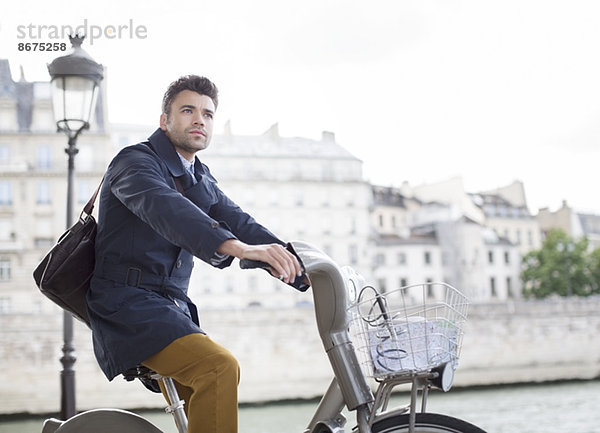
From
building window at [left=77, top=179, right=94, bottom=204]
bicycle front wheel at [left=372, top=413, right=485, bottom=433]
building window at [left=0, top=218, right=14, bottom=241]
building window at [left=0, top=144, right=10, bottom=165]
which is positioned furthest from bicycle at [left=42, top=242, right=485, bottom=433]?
building window at [left=0, top=144, right=10, bottom=165]

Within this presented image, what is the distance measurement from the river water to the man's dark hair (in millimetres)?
7983

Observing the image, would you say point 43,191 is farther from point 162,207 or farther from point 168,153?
point 162,207

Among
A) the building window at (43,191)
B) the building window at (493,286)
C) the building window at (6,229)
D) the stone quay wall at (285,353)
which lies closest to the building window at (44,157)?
the building window at (43,191)

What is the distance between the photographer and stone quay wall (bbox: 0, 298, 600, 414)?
14.1m

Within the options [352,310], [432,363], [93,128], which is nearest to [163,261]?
[352,310]

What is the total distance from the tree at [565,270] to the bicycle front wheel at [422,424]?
85.3ft

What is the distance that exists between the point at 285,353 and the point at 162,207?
48.3 ft

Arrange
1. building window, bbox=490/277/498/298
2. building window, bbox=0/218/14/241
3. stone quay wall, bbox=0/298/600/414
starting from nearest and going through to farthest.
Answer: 1. stone quay wall, bbox=0/298/600/414
2. building window, bbox=0/218/14/241
3. building window, bbox=490/277/498/298

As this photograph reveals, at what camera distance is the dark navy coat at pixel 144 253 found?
3.80 ft

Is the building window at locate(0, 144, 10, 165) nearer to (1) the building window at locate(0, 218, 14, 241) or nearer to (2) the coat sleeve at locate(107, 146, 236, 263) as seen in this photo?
(1) the building window at locate(0, 218, 14, 241)

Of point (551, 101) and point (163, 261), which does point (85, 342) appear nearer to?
point (163, 261)

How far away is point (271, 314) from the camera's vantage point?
51.6ft

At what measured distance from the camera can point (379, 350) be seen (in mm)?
1142

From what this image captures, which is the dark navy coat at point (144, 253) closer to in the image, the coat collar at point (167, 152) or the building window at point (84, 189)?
the coat collar at point (167, 152)
